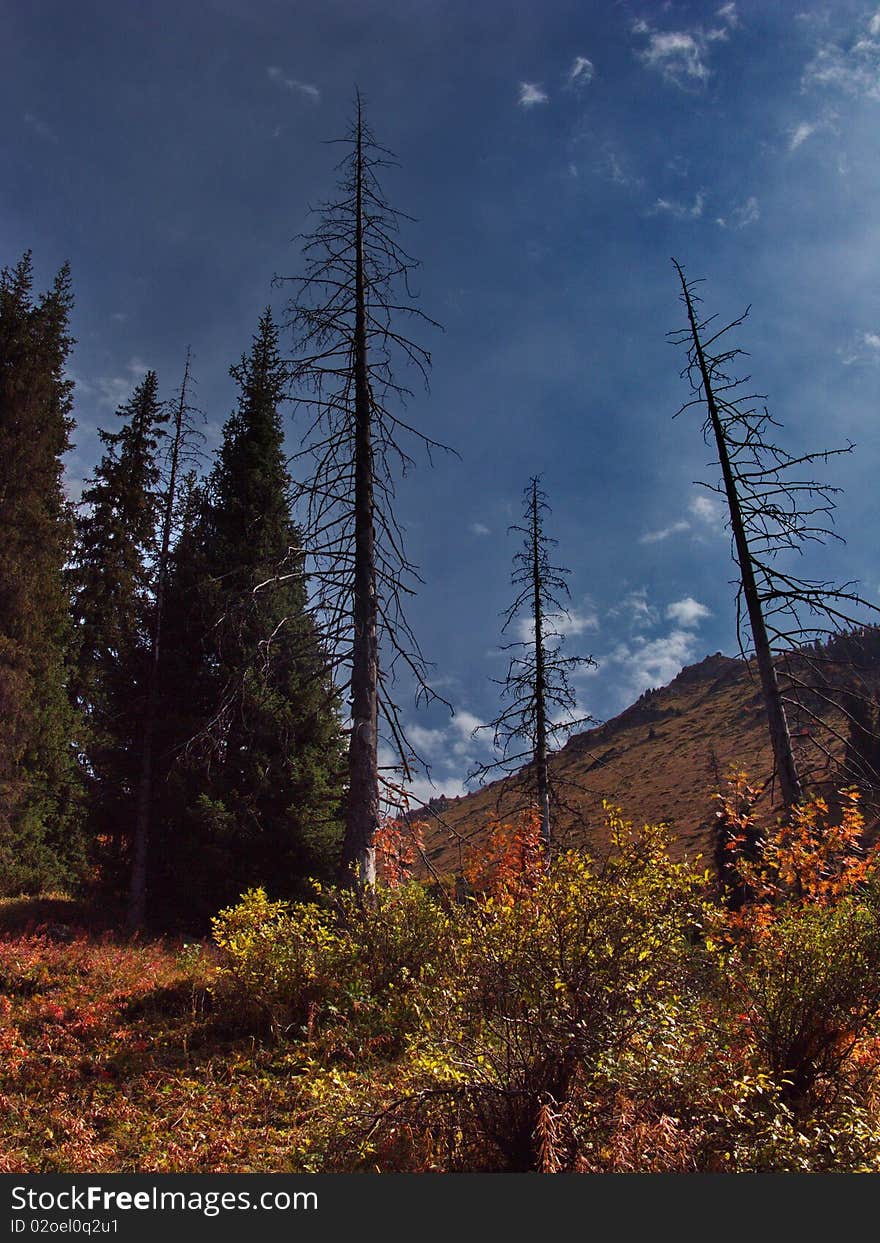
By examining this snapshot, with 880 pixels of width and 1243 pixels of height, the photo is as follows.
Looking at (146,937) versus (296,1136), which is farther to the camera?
(146,937)

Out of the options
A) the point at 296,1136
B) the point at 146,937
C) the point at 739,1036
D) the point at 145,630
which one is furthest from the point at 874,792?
the point at 145,630

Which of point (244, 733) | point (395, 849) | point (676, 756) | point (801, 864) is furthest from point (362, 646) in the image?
point (676, 756)

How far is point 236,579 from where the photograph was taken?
57.6 feet

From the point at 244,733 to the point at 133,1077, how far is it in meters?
10.5

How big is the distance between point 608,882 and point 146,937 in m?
12.7

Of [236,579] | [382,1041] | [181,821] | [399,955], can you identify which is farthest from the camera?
[236,579]

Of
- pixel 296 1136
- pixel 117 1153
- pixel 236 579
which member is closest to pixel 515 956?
pixel 296 1136

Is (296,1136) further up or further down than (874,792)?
further down

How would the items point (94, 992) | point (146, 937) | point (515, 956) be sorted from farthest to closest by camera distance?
point (146, 937) → point (94, 992) → point (515, 956)

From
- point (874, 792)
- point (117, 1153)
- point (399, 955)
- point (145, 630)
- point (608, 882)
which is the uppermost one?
point (145, 630)

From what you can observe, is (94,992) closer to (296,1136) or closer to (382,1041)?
(382,1041)

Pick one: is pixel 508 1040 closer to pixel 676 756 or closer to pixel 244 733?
Result: pixel 244 733

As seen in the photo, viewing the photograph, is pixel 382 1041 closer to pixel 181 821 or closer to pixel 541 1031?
pixel 541 1031

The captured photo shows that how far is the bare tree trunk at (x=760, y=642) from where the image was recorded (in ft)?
35.3
